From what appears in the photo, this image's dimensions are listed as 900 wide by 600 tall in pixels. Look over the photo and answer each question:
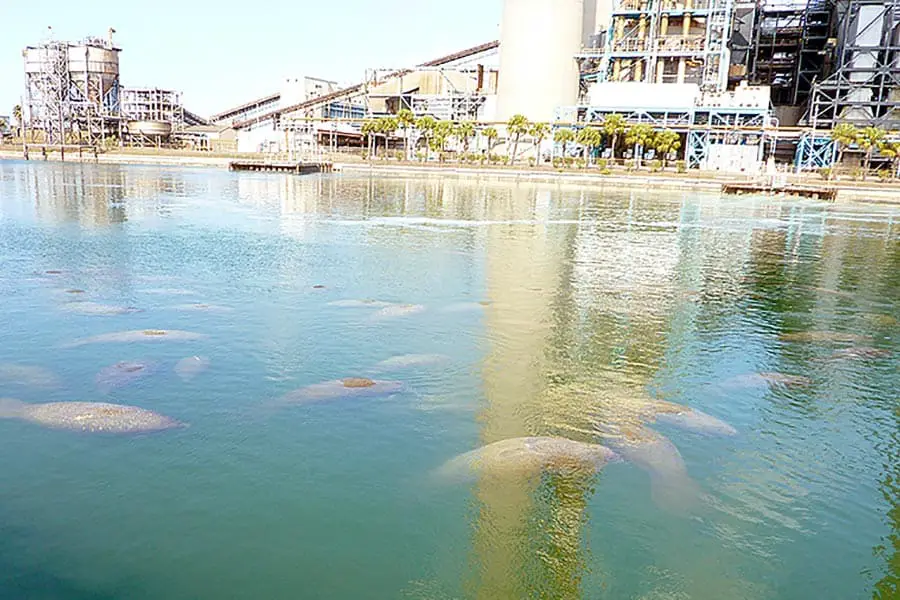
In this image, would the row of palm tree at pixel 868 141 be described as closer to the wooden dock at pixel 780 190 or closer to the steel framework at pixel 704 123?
the steel framework at pixel 704 123

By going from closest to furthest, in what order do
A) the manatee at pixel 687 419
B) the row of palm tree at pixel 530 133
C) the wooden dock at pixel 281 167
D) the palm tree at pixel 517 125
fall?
1. the manatee at pixel 687 419
2. the row of palm tree at pixel 530 133
3. the wooden dock at pixel 281 167
4. the palm tree at pixel 517 125

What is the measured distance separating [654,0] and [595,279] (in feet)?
236

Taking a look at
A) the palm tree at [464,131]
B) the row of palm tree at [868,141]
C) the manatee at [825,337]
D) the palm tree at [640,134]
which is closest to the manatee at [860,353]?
the manatee at [825,337]

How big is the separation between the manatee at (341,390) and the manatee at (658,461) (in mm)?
3603

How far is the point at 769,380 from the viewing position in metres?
13.8

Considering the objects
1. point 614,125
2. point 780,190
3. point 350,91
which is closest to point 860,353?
point 780,190

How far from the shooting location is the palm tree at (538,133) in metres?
80.2

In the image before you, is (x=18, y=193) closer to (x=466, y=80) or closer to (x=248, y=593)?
(x=248, y=593)

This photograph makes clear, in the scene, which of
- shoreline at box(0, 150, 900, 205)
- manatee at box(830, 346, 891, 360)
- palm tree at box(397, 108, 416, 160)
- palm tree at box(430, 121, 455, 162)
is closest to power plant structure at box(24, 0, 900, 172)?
palm tree at box(430, 121, 455, 162)

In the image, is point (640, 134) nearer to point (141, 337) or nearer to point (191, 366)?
point (141, 337)

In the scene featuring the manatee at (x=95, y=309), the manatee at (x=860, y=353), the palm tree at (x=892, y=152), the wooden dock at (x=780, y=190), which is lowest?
the manatee at (x=860, y=353)

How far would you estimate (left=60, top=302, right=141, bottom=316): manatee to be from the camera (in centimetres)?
1656

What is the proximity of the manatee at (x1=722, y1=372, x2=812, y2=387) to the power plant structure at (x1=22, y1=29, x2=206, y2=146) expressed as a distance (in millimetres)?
100333

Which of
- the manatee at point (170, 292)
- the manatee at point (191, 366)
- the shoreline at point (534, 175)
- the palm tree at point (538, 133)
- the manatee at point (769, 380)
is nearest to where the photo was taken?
the manatee at point (191, 366)
